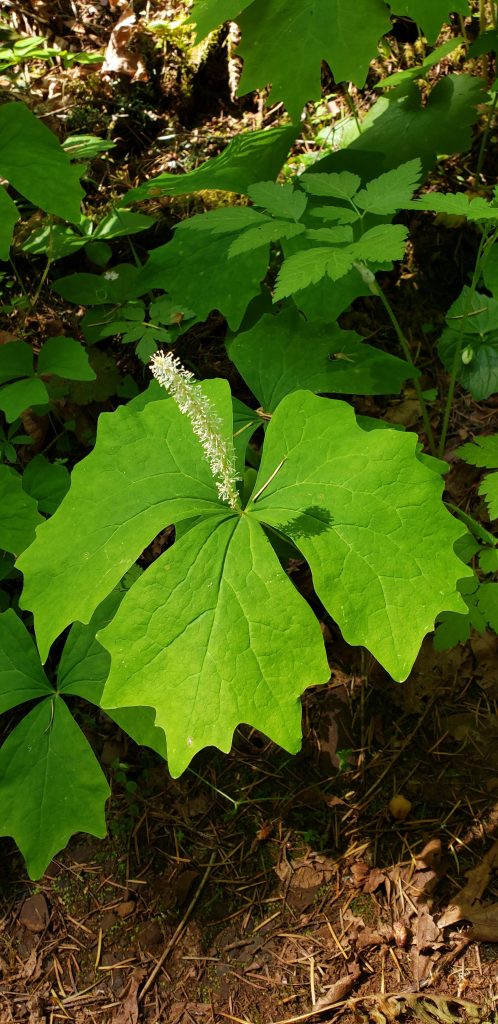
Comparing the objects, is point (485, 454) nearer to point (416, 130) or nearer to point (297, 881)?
point (297, 881)

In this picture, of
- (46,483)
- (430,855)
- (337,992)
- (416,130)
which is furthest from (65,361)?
(337,992)

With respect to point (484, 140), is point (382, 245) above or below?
above

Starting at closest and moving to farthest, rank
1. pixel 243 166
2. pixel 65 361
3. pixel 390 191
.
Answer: pixel 390 191 < pixel 65 361 < pixel 243 166

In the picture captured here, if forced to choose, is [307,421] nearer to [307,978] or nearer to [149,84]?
[307,978]

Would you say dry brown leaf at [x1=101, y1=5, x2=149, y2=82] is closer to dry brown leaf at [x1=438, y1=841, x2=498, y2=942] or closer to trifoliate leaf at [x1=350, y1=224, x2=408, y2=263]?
trifoliate leaf at [x1=350, y1=224, x2=408, y2=263]

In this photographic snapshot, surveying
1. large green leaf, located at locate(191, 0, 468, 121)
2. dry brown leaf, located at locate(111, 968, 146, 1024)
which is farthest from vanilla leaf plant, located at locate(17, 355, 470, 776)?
large green leaf, located at locate(191, 0, 468, 121)

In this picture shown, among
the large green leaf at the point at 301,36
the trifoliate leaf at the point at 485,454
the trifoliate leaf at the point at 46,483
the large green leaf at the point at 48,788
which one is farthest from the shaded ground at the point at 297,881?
the large green leaf at the point at 301,36

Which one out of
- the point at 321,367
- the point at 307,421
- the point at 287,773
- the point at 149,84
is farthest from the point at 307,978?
the point at 149,84
